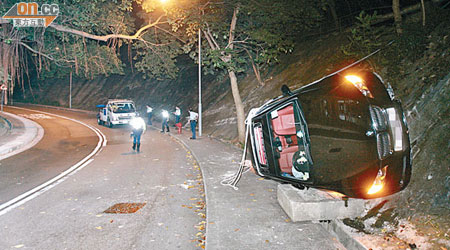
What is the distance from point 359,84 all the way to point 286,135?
8.89 ft

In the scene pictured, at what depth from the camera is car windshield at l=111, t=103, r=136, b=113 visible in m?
25.0

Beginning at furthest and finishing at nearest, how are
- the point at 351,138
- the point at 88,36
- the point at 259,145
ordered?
the point at 88,36 → the point at 259,145 → the point at 351,138

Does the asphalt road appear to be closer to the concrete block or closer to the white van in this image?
the concrete block

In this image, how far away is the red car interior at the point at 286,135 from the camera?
8070mm

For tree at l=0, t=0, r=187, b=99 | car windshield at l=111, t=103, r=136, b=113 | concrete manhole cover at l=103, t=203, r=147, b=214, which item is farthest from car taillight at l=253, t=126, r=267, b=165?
car windshield at l=111, t=103, r=136, b=113

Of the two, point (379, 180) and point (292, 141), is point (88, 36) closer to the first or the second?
point (292, 141)

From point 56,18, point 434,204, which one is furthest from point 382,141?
point 56,18

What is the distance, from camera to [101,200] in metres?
7.53

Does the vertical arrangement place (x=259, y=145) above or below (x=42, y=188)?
above

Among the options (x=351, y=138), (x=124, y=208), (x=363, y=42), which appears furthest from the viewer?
(x=363, y=42)

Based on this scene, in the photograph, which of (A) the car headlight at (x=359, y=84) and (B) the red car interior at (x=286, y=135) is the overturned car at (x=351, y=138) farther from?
(B) the red car interior at (x=286, y=135)

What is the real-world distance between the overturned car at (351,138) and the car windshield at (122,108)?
20.8m

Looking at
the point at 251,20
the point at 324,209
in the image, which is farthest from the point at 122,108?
the point at 324,209

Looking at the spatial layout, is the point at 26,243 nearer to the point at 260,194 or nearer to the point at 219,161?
the point at 260,194
